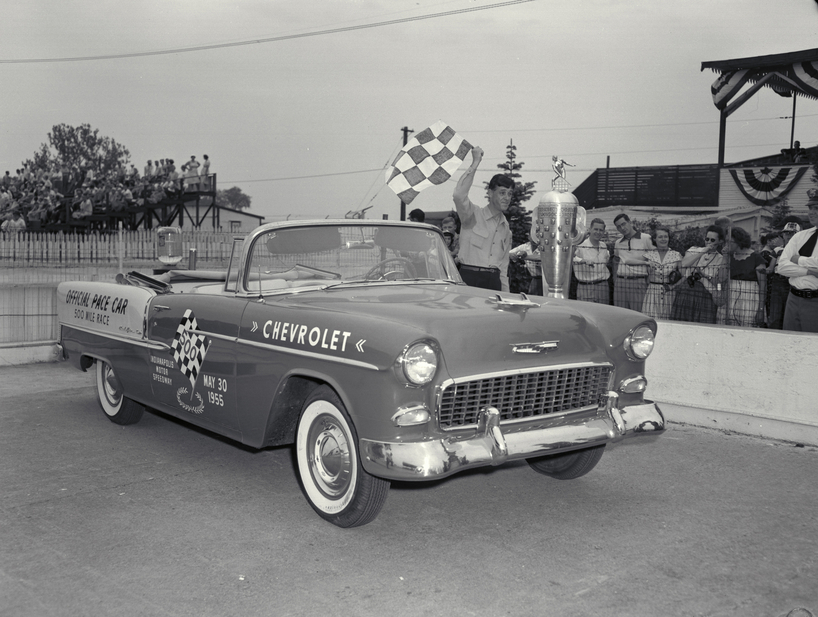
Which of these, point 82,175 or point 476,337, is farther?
point 82,175

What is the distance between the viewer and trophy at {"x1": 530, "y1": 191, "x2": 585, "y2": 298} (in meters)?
6.13

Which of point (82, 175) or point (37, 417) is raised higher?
point (82, 175)

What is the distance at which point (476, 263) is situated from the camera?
6723mm

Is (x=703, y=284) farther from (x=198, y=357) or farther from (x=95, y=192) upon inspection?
(x=95, y=192)

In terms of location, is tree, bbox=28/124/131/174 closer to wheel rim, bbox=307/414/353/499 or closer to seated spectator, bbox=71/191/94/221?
seated spectator, bbox=71/191/94/221

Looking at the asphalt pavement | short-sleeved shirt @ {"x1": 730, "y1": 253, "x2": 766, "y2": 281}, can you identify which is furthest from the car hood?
short-sleeved shirt @ {"x1": 730, "y1": 253, "x2": 766, "y2": 281}

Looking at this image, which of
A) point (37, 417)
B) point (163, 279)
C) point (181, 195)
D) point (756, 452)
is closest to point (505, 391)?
point (756, 452)

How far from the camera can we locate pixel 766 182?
21062 millimetres

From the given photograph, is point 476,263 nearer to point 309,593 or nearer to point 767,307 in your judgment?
point 767,307

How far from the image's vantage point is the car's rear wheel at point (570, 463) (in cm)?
465

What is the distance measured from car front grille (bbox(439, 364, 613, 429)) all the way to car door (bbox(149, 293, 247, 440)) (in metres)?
1.42

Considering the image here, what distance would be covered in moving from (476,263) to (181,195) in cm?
2280

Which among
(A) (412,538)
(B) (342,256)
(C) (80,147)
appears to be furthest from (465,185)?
(C) (80,147)

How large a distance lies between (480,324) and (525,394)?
1.35ft
